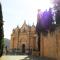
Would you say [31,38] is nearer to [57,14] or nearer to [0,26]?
[0,26]

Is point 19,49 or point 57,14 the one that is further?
point 19,49

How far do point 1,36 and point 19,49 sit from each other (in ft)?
118

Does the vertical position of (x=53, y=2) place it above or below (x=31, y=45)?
above

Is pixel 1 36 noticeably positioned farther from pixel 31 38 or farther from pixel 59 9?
pixel 31 38

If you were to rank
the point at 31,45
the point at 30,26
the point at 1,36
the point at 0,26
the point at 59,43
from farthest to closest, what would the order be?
the point at 30,26 < the point at 31,45 < the point at 1,36 < the point at 0,26 < the point at 59,43

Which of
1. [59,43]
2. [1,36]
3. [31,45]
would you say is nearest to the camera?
[59,43]

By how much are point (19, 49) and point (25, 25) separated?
856cm

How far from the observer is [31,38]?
208ft

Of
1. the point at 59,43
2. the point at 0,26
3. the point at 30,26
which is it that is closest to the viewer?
the point at 59,43

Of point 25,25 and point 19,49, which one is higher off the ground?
point 25,25

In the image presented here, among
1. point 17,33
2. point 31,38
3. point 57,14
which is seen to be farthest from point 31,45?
point 57,14

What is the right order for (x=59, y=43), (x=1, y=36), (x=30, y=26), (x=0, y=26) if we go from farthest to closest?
1. (x=30, y=26)
2. (x=1, y=36)
3. (x=0, y=26)
4. (x=59, y=43)

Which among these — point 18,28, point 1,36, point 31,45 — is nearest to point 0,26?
point 1,36

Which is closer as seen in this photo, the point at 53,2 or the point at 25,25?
the point at 53,2
